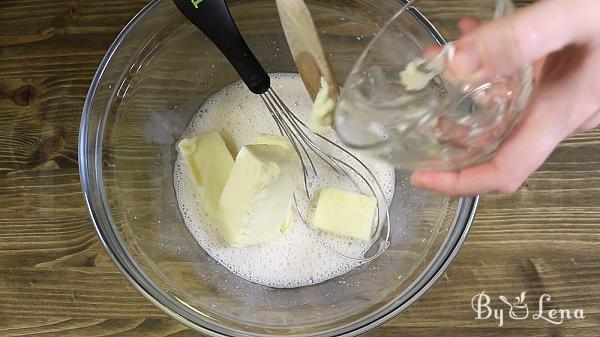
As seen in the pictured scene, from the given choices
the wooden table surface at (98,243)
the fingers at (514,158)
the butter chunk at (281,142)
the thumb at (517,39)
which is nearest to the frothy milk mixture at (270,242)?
the butter chunk at (281,142)

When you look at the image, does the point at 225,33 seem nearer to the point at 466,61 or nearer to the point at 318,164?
the point at 318,164

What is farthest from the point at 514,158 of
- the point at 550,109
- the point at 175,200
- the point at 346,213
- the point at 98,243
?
the point at 98,243

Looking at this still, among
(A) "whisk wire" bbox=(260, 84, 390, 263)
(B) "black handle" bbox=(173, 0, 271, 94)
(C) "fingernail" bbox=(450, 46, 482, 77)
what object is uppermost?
(B) "black handle" bbox=(173, 0, 271, 94)

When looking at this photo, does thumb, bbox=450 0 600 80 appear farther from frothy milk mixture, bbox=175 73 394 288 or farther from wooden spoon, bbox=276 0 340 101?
frothy milk mixture, bbox=175 73 394 288

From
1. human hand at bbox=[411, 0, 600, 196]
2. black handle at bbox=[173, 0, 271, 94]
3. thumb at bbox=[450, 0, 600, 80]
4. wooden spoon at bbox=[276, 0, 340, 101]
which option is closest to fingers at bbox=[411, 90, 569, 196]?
human hand at bbox=[411, 0, 600, 196]

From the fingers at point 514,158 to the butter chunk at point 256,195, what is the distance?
25 centimetres

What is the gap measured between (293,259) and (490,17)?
47cm

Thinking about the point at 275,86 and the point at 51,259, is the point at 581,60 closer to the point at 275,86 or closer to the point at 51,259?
the point at 275,86

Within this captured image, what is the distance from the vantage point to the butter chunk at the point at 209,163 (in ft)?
3.47

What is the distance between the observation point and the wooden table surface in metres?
1.12

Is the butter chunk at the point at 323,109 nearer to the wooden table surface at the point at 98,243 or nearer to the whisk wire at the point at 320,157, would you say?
the whisk wire at the point at 320,157

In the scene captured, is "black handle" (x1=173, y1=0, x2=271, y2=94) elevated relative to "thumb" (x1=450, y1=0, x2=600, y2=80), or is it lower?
elevated

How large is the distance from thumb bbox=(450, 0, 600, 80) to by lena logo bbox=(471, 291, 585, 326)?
520 mm

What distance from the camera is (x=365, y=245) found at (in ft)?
3.54
